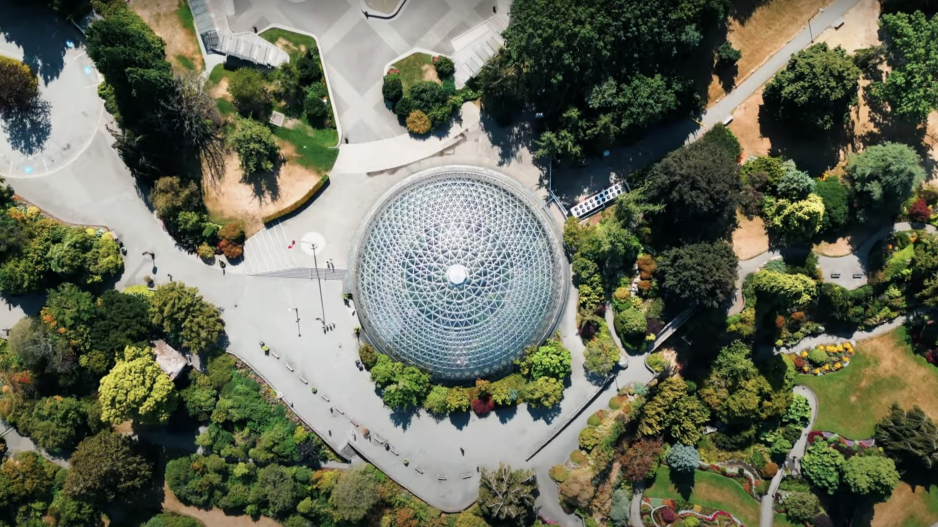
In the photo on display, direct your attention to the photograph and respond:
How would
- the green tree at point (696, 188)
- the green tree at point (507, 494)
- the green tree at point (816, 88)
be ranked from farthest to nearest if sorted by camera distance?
the green tree at point (507, 494) < the green tree at point (816, 88) < the green tree at point (696, 188)

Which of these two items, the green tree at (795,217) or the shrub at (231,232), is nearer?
the green tree at (795,217)

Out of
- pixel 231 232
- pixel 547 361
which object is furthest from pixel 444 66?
pixel 547 361

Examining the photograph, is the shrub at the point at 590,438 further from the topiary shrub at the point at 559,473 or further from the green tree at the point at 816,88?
the green tree at the point at 816,88

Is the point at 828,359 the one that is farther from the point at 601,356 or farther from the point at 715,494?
the point at 601,356

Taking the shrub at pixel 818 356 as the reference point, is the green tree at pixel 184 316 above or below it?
above

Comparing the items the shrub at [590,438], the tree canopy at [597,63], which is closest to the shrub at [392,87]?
→ the tree canopy at [597,63]
